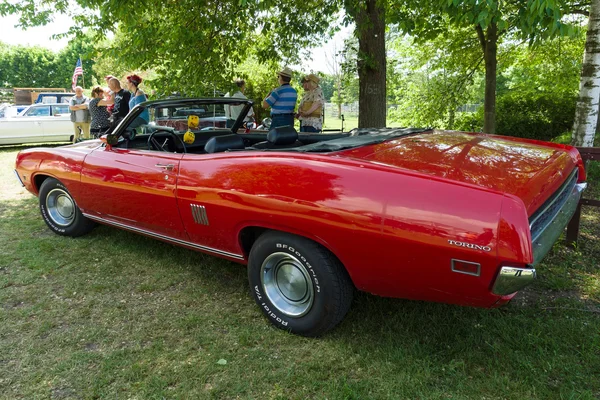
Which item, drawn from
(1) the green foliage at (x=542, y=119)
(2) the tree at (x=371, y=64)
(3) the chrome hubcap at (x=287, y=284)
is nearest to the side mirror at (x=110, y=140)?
(3) the chrome hubcap at (x=287, y=284)

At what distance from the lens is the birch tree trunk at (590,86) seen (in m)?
5.18

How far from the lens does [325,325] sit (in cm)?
252

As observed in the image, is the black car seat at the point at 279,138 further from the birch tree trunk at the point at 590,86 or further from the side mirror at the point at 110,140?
the birch tree trunk at the point at 590,86

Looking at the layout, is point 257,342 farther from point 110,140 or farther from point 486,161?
point 110,140

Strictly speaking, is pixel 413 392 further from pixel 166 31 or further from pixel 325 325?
pixel 166 31

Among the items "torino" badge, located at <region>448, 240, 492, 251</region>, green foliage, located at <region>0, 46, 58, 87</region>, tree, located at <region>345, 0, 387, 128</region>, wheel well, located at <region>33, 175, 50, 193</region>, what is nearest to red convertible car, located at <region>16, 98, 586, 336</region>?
"torino" badge, located at <region>448, 240, 492, 251</region>

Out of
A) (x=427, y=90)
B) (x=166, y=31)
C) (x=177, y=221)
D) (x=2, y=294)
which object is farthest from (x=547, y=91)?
(x=2, y=294)

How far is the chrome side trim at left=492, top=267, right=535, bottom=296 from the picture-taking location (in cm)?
189

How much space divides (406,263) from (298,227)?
62cm

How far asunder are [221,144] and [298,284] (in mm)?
1178

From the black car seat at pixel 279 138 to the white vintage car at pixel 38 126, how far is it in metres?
10.8

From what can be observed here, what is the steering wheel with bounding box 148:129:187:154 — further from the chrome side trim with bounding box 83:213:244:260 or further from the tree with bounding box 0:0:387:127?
the tree with bounding box 0:0:387:127

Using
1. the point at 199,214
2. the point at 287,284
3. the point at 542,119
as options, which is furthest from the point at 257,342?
the point at 542,119

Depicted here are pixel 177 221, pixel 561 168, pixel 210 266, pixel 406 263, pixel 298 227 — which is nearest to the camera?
pixel 406 263
